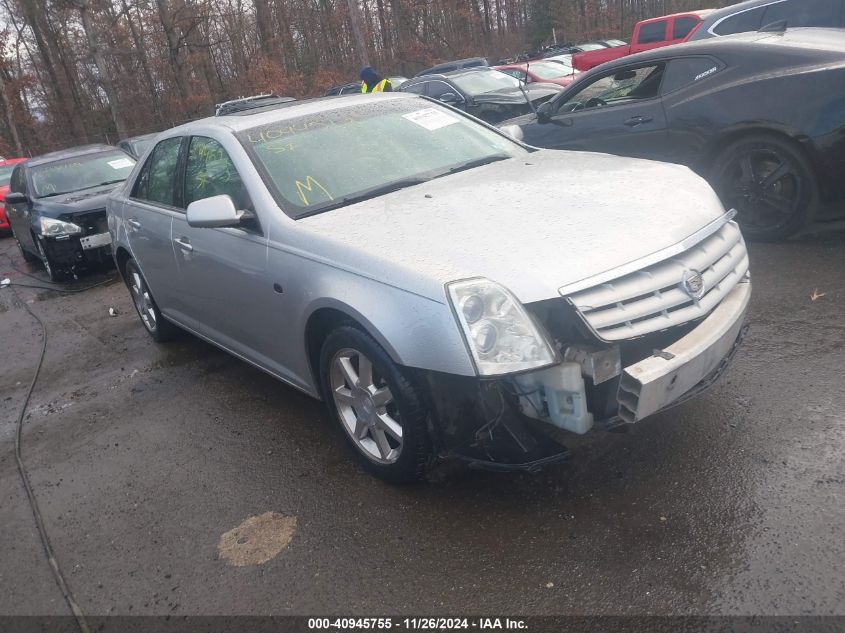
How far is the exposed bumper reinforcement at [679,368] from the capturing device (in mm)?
2527

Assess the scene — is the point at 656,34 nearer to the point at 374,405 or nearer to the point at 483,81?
the point at 483,81

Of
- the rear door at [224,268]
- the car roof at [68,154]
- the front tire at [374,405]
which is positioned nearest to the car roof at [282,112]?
the rear door at [224,268]

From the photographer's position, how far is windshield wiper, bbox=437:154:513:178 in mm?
3904

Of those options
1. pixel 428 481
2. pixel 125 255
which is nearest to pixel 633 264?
pixel 428 481

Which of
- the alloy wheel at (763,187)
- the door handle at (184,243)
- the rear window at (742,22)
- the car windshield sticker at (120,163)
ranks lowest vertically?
the alloy wheel at (763,187)

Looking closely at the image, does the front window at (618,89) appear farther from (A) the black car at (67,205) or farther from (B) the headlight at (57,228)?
(B) the headlight at (57,228)

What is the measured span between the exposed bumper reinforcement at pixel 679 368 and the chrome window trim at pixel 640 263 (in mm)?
303

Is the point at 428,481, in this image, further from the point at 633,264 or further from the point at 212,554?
the point at 633,264

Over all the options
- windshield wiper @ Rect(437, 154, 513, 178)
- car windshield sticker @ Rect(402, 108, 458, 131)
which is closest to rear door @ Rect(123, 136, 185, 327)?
car windshield sticker @ Rect(402, 108, 458, 131)

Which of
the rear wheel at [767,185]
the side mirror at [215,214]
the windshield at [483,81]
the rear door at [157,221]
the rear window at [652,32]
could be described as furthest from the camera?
the rear window at [652,32]

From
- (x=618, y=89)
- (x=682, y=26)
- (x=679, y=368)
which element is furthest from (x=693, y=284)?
(x=682, y=26)

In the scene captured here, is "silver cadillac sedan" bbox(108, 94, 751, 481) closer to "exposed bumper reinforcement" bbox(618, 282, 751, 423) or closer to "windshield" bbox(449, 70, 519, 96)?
"exposed bumper reinforcement" bbox(618, 282, 751, 423)

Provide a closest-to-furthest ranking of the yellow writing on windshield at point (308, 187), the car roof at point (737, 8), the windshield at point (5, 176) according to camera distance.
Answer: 1. the yellow writing on windshield at point (308, 187)
2. the car roof at point (737, 8)
3. the windshield at point (5, 176)

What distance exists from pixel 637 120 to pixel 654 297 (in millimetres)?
3819
